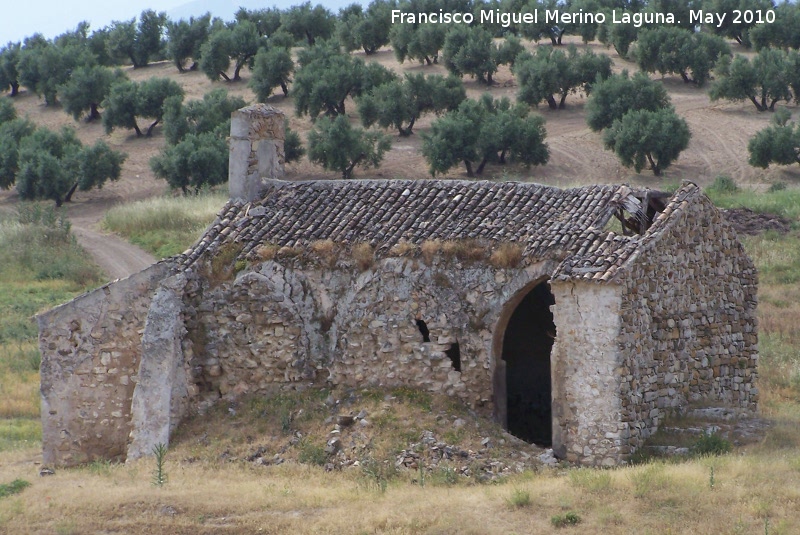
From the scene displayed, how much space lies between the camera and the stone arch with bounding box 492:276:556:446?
19609mm

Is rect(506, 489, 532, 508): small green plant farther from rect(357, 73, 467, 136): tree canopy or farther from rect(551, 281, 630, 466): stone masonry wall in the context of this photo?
rect(357, 73, 467, 136): tree canopy

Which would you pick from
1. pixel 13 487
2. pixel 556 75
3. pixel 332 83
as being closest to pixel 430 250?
pixel 13 487

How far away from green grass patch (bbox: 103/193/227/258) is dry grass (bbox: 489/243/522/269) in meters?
22.1

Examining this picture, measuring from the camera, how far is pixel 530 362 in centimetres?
2014

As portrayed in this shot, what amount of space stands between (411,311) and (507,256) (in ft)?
5.41

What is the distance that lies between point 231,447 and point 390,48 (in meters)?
54.8

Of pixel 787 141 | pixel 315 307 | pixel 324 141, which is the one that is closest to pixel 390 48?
pixel 324 141

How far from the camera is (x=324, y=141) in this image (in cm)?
4597

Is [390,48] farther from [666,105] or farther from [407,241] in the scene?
[407,241]

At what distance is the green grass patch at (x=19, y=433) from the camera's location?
2028cm

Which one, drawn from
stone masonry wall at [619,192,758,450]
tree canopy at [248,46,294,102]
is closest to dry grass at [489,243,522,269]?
stone masonry wall at [619,192,758,450]

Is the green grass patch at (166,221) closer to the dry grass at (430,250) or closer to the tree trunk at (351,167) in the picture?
the tree trunk at (351,167)

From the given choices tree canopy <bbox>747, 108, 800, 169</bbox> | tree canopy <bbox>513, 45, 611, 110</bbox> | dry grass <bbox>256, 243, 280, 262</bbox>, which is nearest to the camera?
dry grass <bbox>256, 243, 280, 262</bbox>

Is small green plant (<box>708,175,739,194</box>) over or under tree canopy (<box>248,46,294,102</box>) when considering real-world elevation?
under
